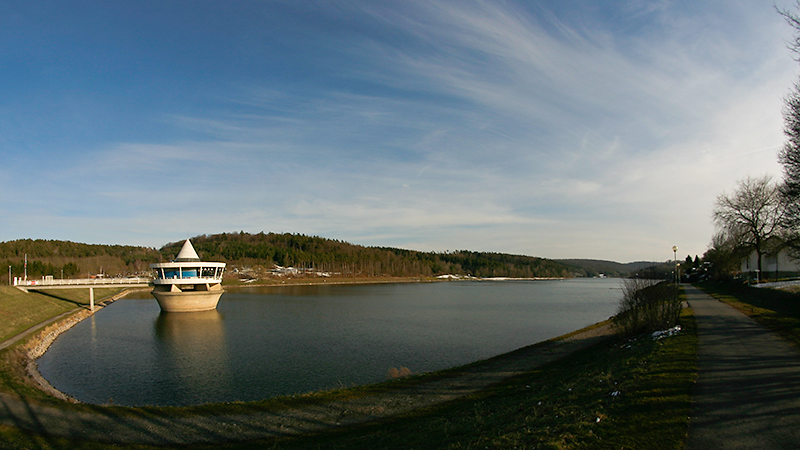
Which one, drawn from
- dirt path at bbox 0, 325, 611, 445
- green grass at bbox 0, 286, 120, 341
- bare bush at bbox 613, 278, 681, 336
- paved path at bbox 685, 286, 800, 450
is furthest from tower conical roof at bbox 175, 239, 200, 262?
paved path at bbox 685, 286, 800, 450

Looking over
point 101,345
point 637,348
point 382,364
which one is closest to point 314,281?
point 101,345

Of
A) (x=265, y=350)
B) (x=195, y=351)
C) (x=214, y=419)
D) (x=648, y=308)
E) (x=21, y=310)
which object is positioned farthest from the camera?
(x=21, y=310)

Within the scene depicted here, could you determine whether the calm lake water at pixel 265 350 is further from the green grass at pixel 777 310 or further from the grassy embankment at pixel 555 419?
the green grass at pixel 777 310

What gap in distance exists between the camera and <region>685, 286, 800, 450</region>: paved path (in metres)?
6.73

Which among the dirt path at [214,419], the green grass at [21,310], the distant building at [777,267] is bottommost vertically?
the green grass at [21,310]

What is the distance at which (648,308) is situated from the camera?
19.0 metres

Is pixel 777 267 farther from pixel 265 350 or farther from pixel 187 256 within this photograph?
pixel 187 256

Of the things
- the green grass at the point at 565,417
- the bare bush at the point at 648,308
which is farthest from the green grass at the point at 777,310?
the green grass at the point at 565,417

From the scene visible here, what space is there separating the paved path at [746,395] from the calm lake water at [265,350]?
11.5 m

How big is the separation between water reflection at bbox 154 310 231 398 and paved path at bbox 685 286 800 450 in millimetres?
17190

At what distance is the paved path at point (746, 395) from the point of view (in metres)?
6.73

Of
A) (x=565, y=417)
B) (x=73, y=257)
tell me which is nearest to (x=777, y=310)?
(x=565, y=417)

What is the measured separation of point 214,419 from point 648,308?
18.2 meters

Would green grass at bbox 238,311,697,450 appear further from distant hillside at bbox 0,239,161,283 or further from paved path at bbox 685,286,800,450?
distant hillside at bbox 0,239,161,283
